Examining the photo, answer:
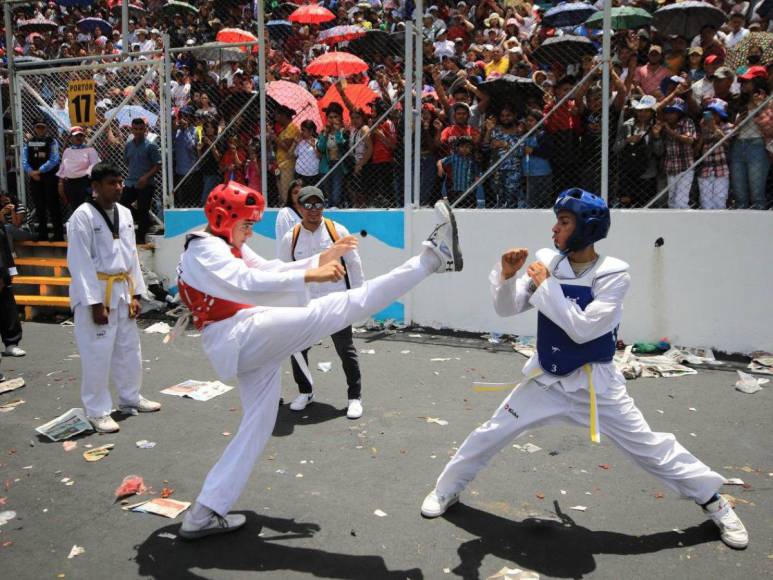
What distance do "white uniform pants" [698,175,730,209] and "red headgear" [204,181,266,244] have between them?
5959mm

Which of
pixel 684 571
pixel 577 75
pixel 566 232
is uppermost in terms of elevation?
pixel 577 75

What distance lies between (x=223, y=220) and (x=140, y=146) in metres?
7.97

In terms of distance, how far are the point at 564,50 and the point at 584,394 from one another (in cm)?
678

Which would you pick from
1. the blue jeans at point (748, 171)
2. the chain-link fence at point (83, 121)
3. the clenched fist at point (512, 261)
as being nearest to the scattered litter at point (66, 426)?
the clenched fist at point (512, 261)

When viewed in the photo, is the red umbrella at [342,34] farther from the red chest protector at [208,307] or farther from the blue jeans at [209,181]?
the red chest protector at [208,307]

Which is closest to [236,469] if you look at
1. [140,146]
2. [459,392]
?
[459,392]

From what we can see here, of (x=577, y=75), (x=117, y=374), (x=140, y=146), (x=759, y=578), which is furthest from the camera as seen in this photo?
(x=140, y=146)

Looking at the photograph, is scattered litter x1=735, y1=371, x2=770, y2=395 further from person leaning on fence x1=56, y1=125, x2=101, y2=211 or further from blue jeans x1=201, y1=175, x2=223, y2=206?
person leaning on fence x1=56, y1=125, x2=101, y2=211

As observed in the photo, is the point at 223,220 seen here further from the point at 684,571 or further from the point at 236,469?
the point at 684,571

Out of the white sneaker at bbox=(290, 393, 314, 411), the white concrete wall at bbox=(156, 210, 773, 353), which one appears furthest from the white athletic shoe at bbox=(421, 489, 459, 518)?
the white concrete wall at bbox=(156, 210, 773, 353)

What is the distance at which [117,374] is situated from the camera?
20.3 ft

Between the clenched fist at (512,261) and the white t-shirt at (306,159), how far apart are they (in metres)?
6.80

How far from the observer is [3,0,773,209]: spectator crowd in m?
8.06

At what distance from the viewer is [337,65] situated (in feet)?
35.3
